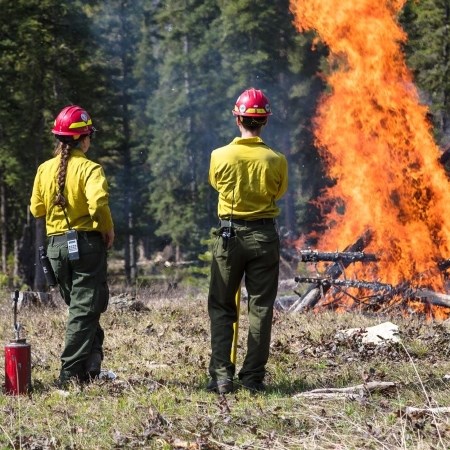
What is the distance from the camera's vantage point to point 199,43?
44062mm

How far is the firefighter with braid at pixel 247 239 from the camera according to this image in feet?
22.0

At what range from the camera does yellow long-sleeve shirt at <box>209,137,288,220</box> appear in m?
6.70

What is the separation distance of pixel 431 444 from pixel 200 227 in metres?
38.5

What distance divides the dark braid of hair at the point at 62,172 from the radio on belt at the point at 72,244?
0.24 m

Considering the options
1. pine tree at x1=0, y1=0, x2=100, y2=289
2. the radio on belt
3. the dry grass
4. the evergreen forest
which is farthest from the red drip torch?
pine tree at x1=0, y1=0, x2=100, y2=289

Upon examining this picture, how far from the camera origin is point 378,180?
13516mm

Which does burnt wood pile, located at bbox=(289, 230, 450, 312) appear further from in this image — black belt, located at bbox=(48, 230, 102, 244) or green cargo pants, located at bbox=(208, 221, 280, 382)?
black belt, located at bbox=(48, 230, 102, 244)

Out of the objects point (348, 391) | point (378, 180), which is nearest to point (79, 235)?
point (348, 391)

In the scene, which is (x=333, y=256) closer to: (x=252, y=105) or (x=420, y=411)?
(x=252, y=105)

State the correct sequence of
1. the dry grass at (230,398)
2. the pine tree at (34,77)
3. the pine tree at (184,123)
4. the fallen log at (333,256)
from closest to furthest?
the dry grass at (230,398)
the fallen log at (333,256)
the pine tree at (34,77)
the pine tree at (184,123)

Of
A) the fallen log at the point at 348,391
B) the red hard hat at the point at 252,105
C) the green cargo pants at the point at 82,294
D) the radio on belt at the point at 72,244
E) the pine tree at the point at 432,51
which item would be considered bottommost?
the fallen log at the point at 348,391

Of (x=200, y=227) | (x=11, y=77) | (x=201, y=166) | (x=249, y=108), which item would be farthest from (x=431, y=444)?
(x=201, y=166)

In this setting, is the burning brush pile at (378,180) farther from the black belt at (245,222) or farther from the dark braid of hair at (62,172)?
the dark braid of hair at (62,172)

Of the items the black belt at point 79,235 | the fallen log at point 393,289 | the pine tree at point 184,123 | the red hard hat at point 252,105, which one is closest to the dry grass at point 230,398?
the fallen log at point 393,289
